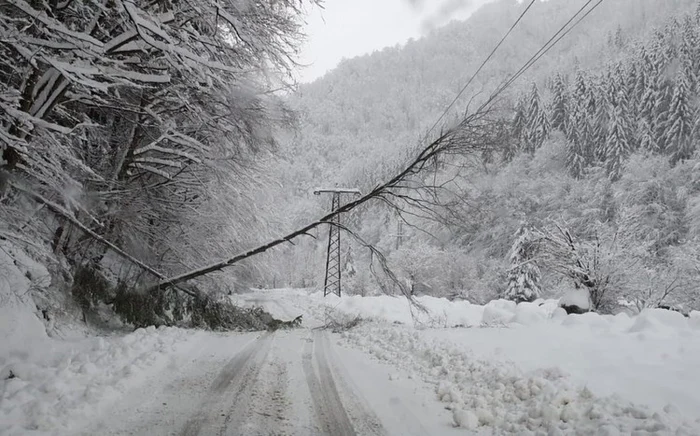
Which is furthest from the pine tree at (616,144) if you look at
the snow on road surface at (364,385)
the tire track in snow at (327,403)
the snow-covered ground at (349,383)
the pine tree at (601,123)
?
the tire track in snow at (327,403)

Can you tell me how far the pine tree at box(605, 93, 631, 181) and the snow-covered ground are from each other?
52.7 m

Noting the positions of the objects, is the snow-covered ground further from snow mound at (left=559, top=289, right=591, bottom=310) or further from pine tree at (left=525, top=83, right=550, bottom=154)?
pine tree at (left=525, top=83, right=550, bottom=154)

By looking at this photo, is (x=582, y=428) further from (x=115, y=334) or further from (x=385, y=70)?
(x=385, y=70)

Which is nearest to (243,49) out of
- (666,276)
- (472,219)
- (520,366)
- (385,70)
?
(472,219)

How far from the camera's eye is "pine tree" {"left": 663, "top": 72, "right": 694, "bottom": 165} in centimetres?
4672

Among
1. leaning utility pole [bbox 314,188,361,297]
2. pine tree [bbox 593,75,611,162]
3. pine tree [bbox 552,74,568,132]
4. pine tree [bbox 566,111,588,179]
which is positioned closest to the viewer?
leaning utility pole [bbox 314,188,361,297]

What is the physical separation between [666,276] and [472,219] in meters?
28.9

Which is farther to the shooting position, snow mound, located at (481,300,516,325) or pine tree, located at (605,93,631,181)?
pine tree, located at (605,93,631,181)

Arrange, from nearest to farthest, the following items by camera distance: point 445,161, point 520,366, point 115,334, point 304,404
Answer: point 304,404, point 520,366, point 445,161, point 115,334

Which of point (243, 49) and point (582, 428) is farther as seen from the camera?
point (243, 49)

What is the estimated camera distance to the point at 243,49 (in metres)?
7.05

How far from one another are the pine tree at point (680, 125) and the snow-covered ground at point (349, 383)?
168 ft

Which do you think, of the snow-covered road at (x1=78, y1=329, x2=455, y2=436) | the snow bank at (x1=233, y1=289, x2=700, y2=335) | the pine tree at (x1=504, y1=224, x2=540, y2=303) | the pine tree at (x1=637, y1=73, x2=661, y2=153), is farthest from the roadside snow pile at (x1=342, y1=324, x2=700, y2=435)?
the pine tree at (x1=637, y1=73, x2=661, y2=153)

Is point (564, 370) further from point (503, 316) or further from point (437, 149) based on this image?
point (503, 316)
